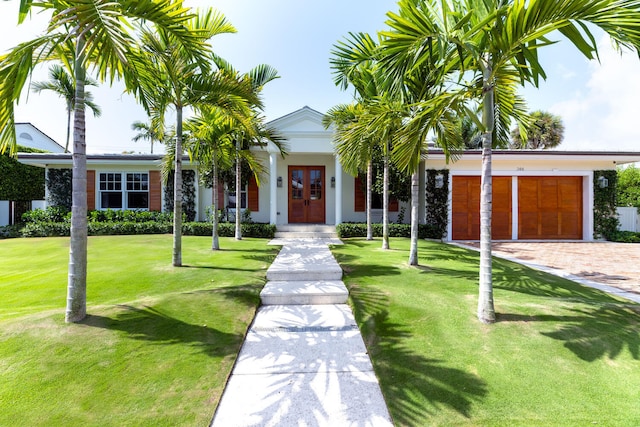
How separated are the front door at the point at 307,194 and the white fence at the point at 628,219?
13.2 meters

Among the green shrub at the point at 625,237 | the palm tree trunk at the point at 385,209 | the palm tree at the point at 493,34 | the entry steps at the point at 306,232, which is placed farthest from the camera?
the green shrub at the point at 625,237

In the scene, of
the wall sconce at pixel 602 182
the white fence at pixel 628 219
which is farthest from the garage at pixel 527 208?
the white fence at pixel 628 219

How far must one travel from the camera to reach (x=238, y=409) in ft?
7.53

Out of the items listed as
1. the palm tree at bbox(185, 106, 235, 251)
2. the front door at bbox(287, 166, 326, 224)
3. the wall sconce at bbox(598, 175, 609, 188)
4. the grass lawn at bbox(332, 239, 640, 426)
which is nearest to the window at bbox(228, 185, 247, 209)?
the front door at bbox(287, 166, 326, 224)

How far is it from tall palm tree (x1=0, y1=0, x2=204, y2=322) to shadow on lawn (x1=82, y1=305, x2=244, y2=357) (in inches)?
14.8

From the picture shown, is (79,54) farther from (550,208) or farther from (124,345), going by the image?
(550,208)

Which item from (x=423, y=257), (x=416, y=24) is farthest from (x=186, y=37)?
(x=423, y=257)

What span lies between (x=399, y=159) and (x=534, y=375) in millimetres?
3176

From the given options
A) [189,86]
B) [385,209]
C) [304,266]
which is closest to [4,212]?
[189,86]

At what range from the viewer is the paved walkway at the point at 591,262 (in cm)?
536

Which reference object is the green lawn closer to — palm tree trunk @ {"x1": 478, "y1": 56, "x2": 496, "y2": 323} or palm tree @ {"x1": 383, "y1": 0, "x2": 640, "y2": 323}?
palm tree trunk @ {"x1": 478, "y1": 56, "x2": 496, "y2": 323}

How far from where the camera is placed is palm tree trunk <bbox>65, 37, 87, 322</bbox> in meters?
3.35

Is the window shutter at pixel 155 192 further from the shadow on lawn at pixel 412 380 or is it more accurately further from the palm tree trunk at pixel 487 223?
the palm tree trunk at pixel 487 223

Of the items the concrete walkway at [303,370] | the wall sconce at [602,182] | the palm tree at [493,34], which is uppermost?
the palm tree at [493,34]
